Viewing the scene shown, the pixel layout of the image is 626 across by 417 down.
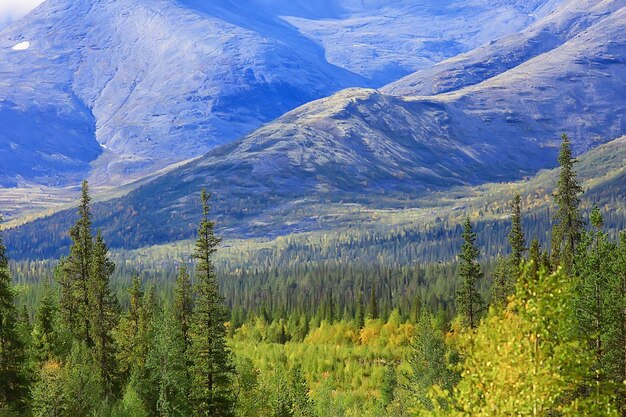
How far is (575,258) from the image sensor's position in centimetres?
7925

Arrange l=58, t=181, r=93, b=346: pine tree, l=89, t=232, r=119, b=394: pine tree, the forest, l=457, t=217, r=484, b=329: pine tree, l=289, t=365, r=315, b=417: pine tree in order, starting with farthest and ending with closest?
l=289, t=365, r=315, b=417: pine tree
l=457, t=217, r=484, b=329: pine tree
l=58, t=181, r=93, b=346: pine tree
l=89, t=232, r=119, b=394: pine tree
the forest

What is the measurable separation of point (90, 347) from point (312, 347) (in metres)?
85.5

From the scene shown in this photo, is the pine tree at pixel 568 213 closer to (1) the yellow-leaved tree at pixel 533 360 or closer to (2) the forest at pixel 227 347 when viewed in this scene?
(2) the forest at pixel 227 347

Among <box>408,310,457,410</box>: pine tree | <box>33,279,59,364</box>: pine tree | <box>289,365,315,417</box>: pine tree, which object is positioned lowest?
<box>289,365,315,417</box>: pine tree

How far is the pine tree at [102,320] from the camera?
3177 inches

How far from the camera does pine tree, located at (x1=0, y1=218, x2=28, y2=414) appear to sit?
2525 inches

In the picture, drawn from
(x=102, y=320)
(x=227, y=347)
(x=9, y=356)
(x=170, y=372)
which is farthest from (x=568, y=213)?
(x=9, y=356)

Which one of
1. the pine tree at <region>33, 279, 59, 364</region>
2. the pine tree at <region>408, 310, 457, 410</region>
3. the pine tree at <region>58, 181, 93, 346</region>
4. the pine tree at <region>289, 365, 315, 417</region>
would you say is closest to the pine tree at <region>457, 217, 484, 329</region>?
the pine tree at <region>408, 310, 457, 410</region>

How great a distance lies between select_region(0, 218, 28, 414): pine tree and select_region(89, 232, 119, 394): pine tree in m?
12.5

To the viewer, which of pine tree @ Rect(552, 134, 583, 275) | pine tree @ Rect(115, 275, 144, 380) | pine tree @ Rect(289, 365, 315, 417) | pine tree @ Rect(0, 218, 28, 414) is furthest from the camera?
pine tree @ Rect(289, 365, 315, 417)

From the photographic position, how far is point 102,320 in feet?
269

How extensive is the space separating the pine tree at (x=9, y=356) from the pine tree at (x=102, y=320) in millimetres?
12516

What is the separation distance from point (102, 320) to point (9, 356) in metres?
16.4

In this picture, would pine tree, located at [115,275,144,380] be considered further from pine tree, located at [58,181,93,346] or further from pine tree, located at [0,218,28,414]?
pine tree, located at [0,218,28,414]
